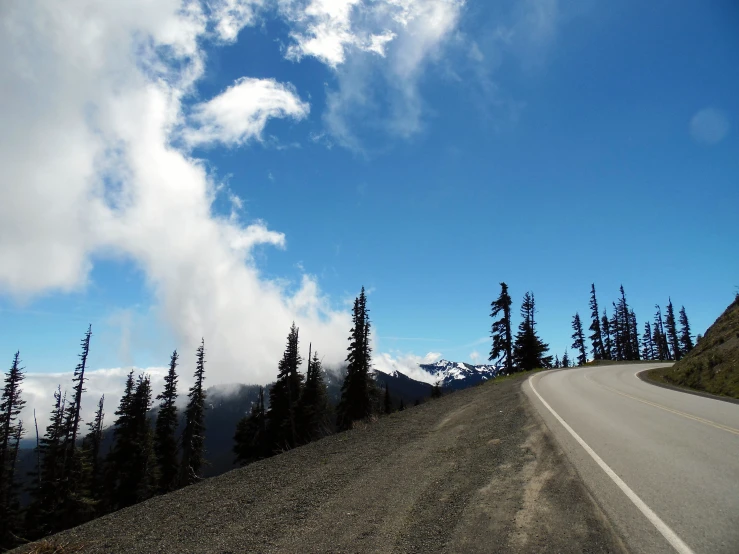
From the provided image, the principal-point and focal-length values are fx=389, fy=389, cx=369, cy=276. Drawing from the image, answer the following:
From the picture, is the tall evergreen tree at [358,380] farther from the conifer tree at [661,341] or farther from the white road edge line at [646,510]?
the conifer tree at [661,341]

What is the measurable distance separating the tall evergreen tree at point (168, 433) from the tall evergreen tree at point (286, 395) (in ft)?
35.9

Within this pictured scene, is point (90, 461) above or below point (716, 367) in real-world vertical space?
below

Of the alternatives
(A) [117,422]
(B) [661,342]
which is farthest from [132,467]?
(B) [661,342]

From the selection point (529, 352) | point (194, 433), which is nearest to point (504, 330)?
point (529, 352)

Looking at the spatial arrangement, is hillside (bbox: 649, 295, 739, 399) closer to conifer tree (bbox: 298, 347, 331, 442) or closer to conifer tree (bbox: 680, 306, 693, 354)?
conifer tree (bbox: 298, 347, 331, 442)

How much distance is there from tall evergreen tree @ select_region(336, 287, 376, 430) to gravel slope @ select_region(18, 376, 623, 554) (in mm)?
33577

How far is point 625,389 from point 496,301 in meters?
32.5

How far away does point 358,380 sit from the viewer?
43.4 m

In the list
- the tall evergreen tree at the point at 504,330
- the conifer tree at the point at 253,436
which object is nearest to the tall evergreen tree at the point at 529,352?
the tall evergreen tree at the point at 504,330

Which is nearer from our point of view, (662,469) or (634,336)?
(662,469)

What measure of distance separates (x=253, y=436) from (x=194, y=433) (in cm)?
693

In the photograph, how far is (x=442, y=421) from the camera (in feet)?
43.7

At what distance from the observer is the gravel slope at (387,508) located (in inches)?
178

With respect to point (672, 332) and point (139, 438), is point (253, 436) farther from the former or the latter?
point (672, 332)
